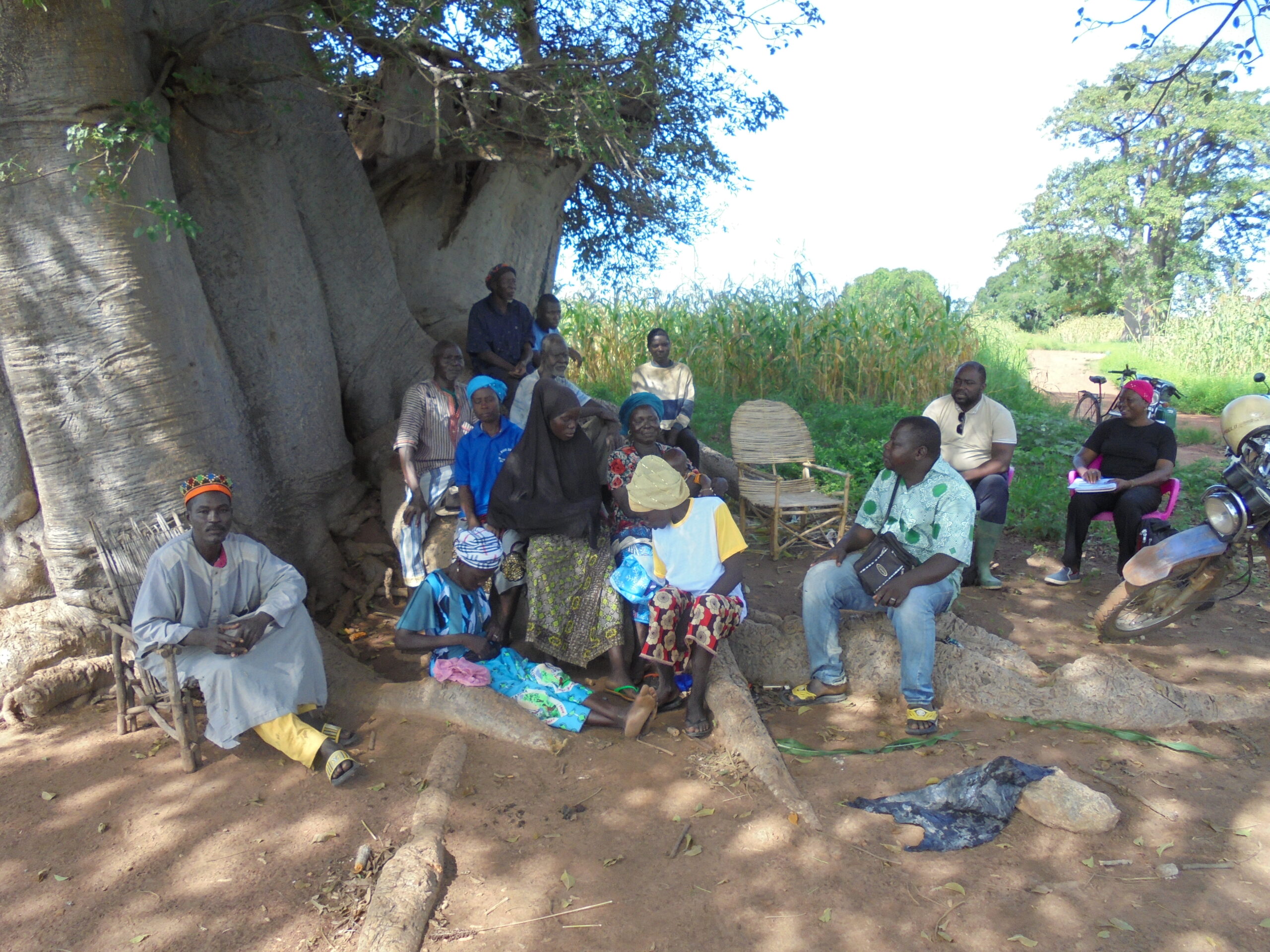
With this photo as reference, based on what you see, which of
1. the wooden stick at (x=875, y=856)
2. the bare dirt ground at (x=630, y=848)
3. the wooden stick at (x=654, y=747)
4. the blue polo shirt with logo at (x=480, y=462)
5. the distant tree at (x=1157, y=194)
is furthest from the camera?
the distant tree at (x=1157, y=194)

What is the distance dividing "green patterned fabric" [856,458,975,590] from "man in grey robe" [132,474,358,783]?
9.08ft

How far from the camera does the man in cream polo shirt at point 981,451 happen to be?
5.88 meters

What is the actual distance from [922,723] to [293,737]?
2.82 m

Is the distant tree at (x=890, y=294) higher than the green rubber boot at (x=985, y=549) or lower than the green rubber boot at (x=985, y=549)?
higher

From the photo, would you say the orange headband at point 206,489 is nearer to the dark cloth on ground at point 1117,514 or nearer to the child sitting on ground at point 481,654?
the child sitting on ground at point 481,654

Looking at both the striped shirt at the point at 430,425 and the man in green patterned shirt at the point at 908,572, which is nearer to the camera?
the man in green patterned shirt at the point at 908,572

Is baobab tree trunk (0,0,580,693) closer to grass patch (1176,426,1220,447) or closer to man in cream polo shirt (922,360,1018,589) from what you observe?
man in cream polo shirt (922,360,1018,589)

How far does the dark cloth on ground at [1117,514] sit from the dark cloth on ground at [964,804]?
9.48 feet

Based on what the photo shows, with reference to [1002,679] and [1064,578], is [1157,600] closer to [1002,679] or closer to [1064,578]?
[1064,578]

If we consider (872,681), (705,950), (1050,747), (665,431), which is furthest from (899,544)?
(665,431)

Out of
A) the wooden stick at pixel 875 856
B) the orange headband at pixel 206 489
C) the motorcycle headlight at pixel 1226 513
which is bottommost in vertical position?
the wooden stick at pixel 875 856

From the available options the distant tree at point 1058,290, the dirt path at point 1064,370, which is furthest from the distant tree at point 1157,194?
the dirt path at point 1064,370

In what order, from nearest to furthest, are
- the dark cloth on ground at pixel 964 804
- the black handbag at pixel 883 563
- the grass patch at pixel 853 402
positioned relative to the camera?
the dark cloth on ground at pixel 964 804 → the black handbag at pixel 883 563 → the grass patch at pixel 853 402

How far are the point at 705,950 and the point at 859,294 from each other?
→ 11.8 metres
